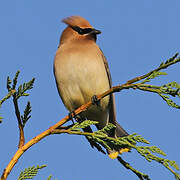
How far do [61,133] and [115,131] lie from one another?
221 centimetres

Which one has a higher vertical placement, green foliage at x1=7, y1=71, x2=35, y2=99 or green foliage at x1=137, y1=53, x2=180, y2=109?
green foliage at x1=7, y1=71, x2=35, y2=99

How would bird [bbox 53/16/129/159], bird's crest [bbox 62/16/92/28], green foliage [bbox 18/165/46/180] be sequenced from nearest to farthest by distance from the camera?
green foliage [bbox 18/165/46/180], bird [bbox 53/16/129/159], bird's crest [bbox 62/16/92/28]

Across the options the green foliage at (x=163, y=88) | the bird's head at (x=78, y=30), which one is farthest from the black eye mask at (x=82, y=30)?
the green foliage at (x=163, y=88)

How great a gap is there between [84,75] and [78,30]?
1.12 meters

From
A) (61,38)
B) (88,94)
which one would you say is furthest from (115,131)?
(61,38)

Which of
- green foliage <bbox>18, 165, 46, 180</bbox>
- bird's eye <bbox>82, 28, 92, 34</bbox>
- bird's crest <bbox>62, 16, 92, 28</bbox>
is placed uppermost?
bird's crest <bbox>62, 16, 92, 28</bbox>

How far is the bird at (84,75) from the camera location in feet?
16.4

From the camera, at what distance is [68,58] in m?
5.12

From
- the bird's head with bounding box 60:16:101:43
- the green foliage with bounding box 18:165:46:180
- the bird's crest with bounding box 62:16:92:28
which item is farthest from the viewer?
the bird's crest with bounding box 62:16:92:28

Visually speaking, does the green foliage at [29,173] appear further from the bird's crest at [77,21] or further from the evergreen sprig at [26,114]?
the bird's crest at [77,21]

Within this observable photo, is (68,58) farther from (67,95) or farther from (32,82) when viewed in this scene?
(32,82)

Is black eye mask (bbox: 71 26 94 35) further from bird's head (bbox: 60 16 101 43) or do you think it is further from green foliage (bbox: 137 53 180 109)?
green foliage (bbox: 137 53 180 109)

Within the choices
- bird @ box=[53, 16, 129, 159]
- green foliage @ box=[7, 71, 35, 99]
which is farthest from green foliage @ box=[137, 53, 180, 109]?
bird @ box=[53, 16, 129, 159]

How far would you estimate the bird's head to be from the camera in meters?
5.68
